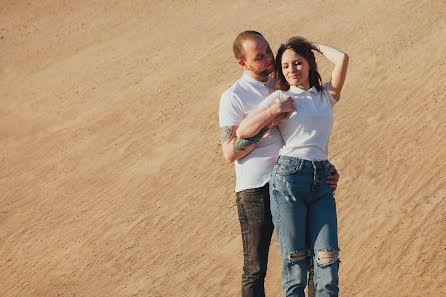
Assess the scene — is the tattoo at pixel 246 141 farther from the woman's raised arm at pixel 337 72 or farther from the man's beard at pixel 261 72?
the woman's raised arm at pixel 337 72

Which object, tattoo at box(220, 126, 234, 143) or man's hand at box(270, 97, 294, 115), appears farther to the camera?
tattoo at box(220, 126, 234, 143)

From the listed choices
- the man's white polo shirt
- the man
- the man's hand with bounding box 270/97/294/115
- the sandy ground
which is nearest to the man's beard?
the man

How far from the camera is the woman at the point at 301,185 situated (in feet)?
13.1

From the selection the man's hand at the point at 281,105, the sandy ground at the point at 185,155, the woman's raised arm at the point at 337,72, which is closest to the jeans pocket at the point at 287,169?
the man's hand at the point at 281,105

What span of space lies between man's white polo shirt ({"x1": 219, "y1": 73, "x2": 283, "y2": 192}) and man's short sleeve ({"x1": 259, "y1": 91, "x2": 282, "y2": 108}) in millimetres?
117

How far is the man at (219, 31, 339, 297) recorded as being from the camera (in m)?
4.18

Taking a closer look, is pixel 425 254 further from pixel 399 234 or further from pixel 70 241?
pixel 70 241

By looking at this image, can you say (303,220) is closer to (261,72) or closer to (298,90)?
(298,90)

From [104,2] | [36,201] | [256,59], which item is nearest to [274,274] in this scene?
[256,59]

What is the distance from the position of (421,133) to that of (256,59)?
17.9 ft

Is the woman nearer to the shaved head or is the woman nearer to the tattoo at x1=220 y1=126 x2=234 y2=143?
the tattoo at x1=220 y1=126 x2=234 y2=143

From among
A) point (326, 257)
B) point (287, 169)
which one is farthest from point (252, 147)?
point (326, 257)

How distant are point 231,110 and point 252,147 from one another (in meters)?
0.29

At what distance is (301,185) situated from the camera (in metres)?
4.02
